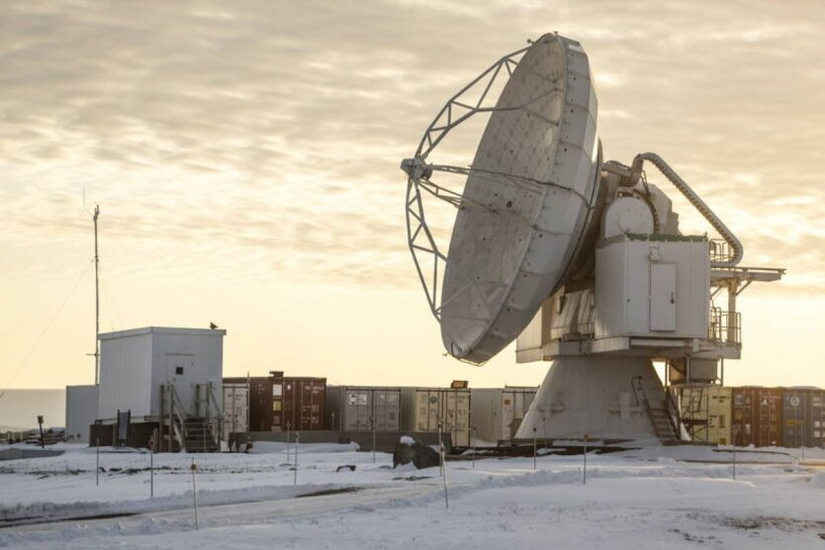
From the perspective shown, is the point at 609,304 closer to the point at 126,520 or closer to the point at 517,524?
the point at 517,524

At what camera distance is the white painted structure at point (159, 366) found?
54188 millimetres

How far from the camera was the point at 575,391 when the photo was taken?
161 feet

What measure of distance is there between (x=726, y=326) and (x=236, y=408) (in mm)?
25564

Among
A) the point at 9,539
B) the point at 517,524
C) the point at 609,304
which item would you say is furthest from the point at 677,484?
the point at 9,539

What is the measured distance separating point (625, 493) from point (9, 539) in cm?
1509

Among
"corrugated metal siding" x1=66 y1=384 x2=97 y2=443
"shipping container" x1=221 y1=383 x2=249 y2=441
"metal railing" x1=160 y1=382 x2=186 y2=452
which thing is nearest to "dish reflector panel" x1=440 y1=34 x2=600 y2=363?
"metal railing" x1=160 y1=382 x2=186 y2=452

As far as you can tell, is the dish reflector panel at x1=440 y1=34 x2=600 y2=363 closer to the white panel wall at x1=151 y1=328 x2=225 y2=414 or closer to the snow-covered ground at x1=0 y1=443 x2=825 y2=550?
the snow-covered ground at x1=0 y1=443 x2=825 y2=550

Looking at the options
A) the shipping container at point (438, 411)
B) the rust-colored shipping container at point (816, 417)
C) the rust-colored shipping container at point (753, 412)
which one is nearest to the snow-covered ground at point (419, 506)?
the rust-colored shipping container at point (753, 412)

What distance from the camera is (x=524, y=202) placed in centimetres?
4388

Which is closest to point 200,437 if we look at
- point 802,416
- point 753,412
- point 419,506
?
point 753,412

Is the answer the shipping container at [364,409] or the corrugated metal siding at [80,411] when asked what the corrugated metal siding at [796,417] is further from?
the corrugated metal siding at [80,411]

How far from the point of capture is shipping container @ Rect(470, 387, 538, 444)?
225 ft

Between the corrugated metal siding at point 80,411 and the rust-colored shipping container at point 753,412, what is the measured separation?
3163 cm

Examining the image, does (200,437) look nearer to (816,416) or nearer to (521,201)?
(521,201)
